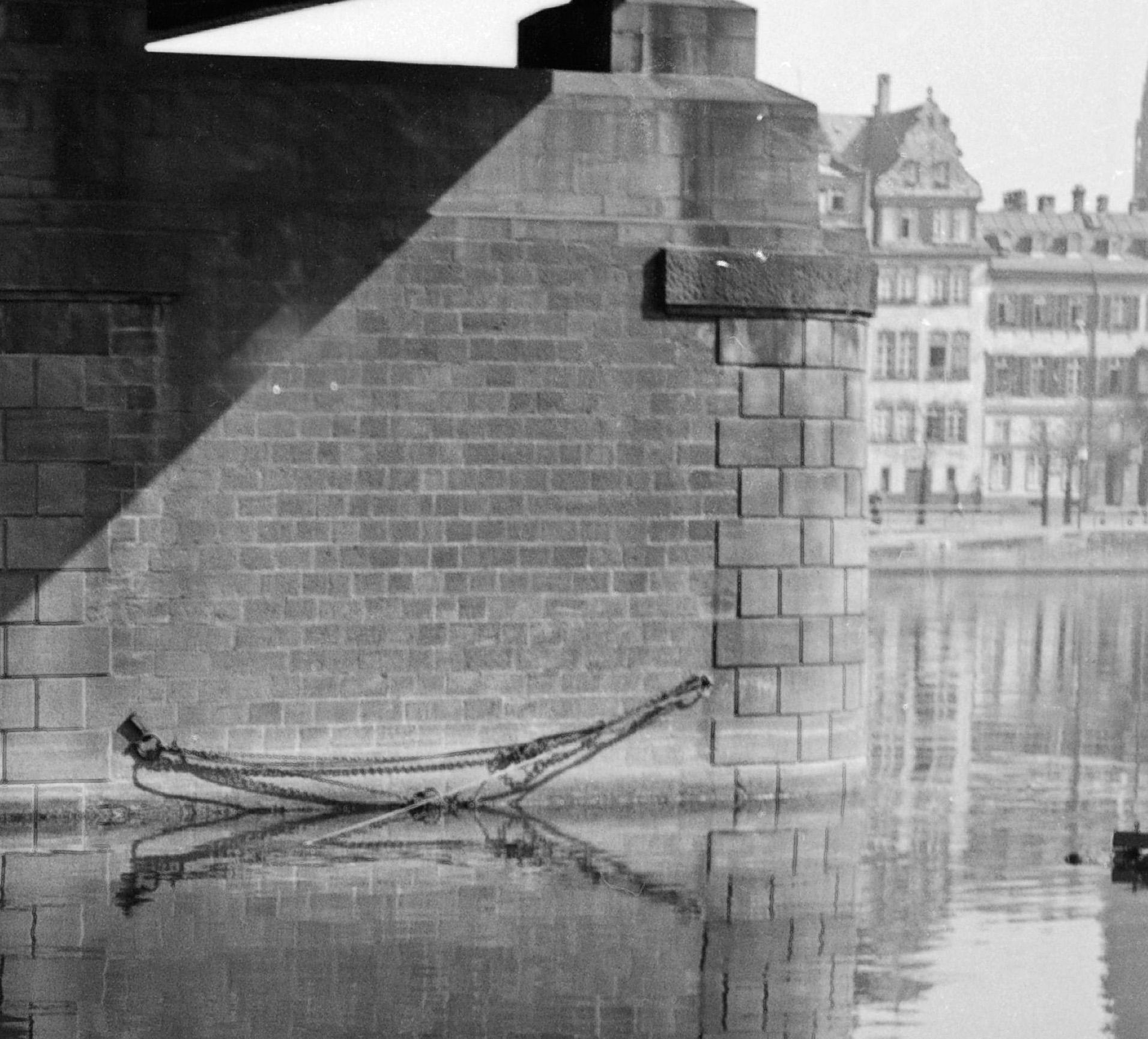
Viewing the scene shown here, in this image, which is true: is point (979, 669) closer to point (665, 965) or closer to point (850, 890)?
point (850, 890)

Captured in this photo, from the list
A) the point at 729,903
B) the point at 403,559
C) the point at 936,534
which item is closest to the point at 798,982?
the point at 729,903

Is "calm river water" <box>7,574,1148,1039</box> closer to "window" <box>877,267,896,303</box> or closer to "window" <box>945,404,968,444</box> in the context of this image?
"window" <box>877,267,896,303</box>

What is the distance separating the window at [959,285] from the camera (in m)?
107

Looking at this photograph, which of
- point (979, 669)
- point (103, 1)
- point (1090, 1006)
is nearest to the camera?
point (1090, 1006)

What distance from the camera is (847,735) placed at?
1938cm

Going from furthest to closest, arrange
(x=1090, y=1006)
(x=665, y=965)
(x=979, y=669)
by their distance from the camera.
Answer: (x=979, y=669) < (x=665, y=965) < (x=1090, y=1006)

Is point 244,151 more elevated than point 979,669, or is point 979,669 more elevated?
point 244,151

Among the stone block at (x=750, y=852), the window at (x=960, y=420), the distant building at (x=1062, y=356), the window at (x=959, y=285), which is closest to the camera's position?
the stone block at (x=750, y=852)

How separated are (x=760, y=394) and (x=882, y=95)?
3732 inches

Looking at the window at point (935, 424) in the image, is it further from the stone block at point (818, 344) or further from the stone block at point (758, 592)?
the stone block at point (758, 592)

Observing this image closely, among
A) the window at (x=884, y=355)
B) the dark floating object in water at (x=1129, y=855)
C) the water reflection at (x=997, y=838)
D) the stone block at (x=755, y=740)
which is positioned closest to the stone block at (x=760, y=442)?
the stone block at (x=755, y=740)

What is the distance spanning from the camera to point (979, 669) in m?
34.9

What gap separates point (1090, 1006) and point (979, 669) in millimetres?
21954

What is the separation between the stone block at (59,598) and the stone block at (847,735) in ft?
16.8
